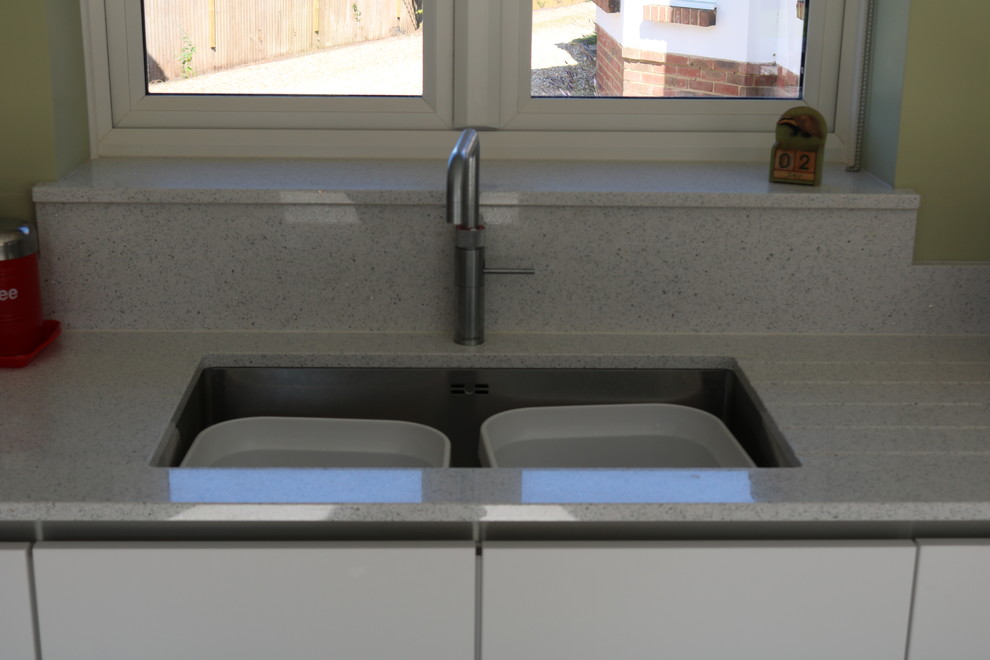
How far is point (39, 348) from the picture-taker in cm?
180

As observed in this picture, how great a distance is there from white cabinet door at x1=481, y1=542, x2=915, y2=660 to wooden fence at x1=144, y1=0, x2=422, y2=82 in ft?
3.83

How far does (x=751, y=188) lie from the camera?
196 centimetres

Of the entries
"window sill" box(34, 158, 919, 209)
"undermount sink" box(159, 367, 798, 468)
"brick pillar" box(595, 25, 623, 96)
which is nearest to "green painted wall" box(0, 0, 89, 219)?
"window sill" box(34, 158, 919, 209)

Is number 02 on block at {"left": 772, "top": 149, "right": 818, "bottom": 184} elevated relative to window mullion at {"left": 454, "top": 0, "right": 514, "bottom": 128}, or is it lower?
lower

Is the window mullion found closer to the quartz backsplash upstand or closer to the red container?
the quartz backsplash upstand

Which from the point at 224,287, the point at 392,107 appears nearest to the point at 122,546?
the point at 224,287

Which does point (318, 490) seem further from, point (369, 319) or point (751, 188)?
point (751, 188)

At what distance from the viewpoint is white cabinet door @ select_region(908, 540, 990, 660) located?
4.61ft

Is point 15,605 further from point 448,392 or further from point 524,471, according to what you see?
point 448,392

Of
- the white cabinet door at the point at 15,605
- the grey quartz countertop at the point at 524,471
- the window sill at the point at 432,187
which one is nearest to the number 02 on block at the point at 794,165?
the window sill at the point at 432,187

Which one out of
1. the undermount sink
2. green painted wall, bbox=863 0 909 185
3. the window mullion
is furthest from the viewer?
the window mullion

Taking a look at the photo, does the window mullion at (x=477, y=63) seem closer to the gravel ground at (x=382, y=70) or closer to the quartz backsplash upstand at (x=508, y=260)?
the gravel ground at (x=382, y=70)

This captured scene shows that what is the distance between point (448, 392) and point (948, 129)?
2.97 ft

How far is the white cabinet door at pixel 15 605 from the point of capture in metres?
1.37
